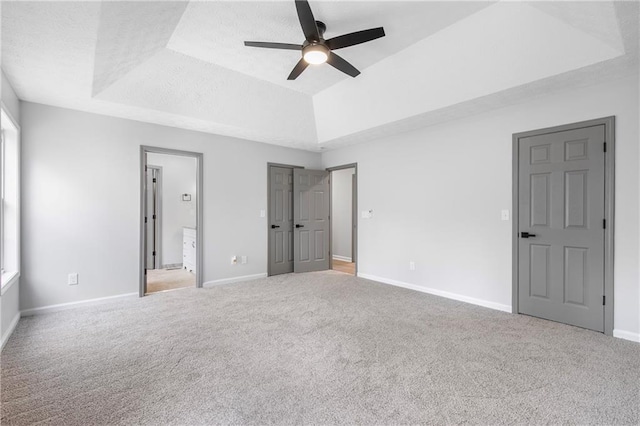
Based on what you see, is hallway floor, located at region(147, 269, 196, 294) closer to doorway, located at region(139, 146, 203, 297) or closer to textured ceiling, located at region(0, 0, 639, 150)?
doorway, located at region(139, 146, 203, 297)

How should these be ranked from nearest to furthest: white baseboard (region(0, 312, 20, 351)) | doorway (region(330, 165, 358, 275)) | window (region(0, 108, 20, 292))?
1. white baseboard (region(0, 312, 20, 351))
2. window (region(0, 108, 20, 292))
3. doorway (region(330, 165, 358, 275))

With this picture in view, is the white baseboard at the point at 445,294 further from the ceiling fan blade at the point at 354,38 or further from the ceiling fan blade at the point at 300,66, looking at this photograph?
the ceiling fan blade at the point at 300,66

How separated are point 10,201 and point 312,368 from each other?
3.69m

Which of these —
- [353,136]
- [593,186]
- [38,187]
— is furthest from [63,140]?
[593,186]

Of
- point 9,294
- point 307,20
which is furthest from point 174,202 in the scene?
point 307,20

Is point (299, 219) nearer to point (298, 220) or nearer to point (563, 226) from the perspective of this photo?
Answer: point (298, 220)

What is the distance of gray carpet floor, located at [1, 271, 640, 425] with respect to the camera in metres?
1.80

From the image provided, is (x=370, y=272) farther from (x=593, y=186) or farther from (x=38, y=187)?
(x=38, y=187)

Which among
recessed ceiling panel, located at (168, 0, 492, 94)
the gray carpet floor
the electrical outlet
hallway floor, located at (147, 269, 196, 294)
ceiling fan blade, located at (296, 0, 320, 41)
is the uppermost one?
recessed ceiling panel, located at (168, 0, 492, 94)

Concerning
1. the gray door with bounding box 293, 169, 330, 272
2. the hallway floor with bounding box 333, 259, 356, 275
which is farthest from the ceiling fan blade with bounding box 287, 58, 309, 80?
the hallway floor with bounding box 333, 259, 356, 275

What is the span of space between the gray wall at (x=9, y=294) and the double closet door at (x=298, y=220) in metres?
3.30

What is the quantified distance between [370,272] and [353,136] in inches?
93.8

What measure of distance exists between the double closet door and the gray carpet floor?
82.2 inches

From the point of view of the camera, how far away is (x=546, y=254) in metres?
3.31
